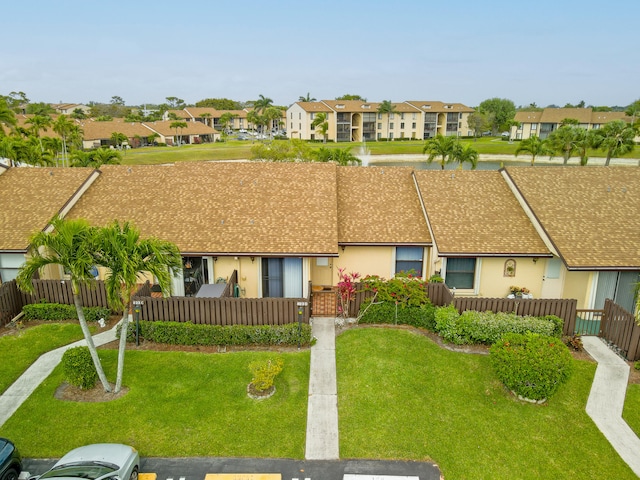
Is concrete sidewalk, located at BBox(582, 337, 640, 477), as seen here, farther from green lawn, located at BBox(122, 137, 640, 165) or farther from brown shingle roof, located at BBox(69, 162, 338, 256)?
green lawn, located at BBox(122, 137, 640, 165)

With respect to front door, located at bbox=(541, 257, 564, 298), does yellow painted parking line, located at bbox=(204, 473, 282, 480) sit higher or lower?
lower

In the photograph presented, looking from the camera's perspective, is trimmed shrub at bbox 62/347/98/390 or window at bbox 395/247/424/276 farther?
window at bbox 395/247/424/276

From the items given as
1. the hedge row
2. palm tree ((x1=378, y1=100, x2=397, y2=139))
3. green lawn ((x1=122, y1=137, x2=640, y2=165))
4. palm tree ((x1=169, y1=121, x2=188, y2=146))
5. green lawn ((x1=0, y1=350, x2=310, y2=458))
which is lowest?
green lawn ((x1=0, y1=350, x2=310, y2=458))

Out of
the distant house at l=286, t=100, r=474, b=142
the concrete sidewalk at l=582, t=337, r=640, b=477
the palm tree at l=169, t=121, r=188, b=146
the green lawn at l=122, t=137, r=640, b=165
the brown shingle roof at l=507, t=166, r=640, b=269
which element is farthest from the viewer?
the distant house at l=286, t=100, r=474, b=142

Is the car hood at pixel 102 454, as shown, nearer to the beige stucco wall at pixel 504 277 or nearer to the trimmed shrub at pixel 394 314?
the trimmed shrub at pixel 394 314

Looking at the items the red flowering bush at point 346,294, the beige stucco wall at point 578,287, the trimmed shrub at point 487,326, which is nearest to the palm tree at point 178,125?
the red flowering bush at point 346,294

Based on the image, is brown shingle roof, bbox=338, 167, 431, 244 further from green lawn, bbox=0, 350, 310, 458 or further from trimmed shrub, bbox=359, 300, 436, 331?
green lawn, bbox=0, 350, 310, 458

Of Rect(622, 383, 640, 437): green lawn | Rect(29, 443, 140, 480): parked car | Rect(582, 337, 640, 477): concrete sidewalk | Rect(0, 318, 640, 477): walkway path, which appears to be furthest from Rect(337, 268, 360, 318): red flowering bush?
Rect(29, 443, 140, 480): parked car

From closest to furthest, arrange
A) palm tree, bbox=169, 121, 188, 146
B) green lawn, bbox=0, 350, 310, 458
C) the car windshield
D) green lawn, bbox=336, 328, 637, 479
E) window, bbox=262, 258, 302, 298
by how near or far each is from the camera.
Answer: the car windshield < green lawn, bbox=336, 328, 637, 479 < green lawn, bbox=0, 350, 310, 458 < window, bbox=262, 258, 302, 298 < palm tree, bbox=169, 121, 188, 146
